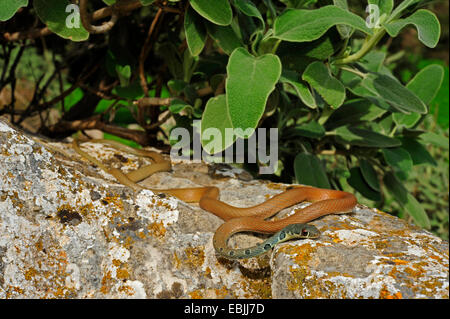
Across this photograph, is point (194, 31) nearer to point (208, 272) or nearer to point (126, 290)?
point (208, 272)

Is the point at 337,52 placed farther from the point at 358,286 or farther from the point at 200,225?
the point at 358,286

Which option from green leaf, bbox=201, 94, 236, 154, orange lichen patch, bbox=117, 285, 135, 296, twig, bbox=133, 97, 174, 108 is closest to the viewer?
orange lichen patch, bbox=117, 285, 135, 296

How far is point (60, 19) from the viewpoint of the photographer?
7.70 feet

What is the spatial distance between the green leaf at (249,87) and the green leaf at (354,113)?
3.42 ft

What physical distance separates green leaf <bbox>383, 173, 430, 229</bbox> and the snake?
0.80m

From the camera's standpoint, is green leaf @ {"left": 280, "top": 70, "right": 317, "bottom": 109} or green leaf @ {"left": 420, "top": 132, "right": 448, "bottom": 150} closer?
green leaf @ {"left": 280, "top": 70, "right": 317, "bottom": 109}

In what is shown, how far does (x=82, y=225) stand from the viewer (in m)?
1.95

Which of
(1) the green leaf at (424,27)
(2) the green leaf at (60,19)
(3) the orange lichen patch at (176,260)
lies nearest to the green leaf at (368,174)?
(1) the green leaf at (424,27)

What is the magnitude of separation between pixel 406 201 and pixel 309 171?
73 cm

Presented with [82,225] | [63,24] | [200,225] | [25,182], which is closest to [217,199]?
[200,225]

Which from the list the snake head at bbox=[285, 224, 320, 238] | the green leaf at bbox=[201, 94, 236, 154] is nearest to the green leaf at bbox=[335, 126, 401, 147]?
the green leaf at bbox=[201, 94, 236, 154]

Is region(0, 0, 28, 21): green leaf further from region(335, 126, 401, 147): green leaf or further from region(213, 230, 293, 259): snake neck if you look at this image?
region(335, 126, 401, 147): green leaf

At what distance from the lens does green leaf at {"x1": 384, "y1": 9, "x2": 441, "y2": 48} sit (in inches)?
81.5

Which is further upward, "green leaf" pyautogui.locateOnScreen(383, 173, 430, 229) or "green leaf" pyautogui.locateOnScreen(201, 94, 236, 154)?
"green leaf" pyautogui.locateOnScreen(201, 94, 236, 154)
